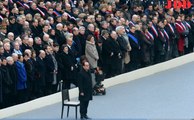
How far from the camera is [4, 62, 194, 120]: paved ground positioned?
2309 cm

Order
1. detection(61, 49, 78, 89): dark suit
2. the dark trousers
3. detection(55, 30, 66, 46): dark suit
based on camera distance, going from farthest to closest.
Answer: detection(55, 30, 66, 46): dark suit → detection(61, 49, 78, 89): dark suit → the dark trousers

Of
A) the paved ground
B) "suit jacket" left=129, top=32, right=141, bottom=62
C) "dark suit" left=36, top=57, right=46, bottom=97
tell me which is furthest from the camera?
"suit jacket" left=129, top=32, right=141, bottom=62

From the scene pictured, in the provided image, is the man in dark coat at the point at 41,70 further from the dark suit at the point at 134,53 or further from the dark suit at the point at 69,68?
the dark suit at the point at 134,53

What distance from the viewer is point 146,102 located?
81.8ft

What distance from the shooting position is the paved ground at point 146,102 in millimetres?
23094

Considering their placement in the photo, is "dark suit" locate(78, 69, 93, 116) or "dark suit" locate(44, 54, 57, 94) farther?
"dark suit" locate(44, 54, 57, 94)

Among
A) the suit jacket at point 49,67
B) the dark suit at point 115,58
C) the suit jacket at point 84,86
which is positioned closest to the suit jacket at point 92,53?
the dark suit at point 115,58

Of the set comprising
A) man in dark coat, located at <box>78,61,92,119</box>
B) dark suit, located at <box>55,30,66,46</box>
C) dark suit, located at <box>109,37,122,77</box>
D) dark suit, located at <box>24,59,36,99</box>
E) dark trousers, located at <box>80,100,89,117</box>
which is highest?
dark suit, located at <box>55,30,66,46</box>

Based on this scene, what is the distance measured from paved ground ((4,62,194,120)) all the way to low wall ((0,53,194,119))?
197 millimetres

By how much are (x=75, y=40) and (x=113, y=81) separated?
2044mm

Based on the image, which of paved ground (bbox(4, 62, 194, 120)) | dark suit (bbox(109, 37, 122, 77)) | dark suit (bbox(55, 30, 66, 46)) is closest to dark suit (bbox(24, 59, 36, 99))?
paved ground (bbox(4, 62, 194, 120))

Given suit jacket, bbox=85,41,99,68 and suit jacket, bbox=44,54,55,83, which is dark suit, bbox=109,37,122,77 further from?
suit jacket, bbox=44,54,55,83

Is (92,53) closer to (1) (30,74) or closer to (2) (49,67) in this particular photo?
(2) (49,67)

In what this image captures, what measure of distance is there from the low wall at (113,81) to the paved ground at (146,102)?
0.65 ft
